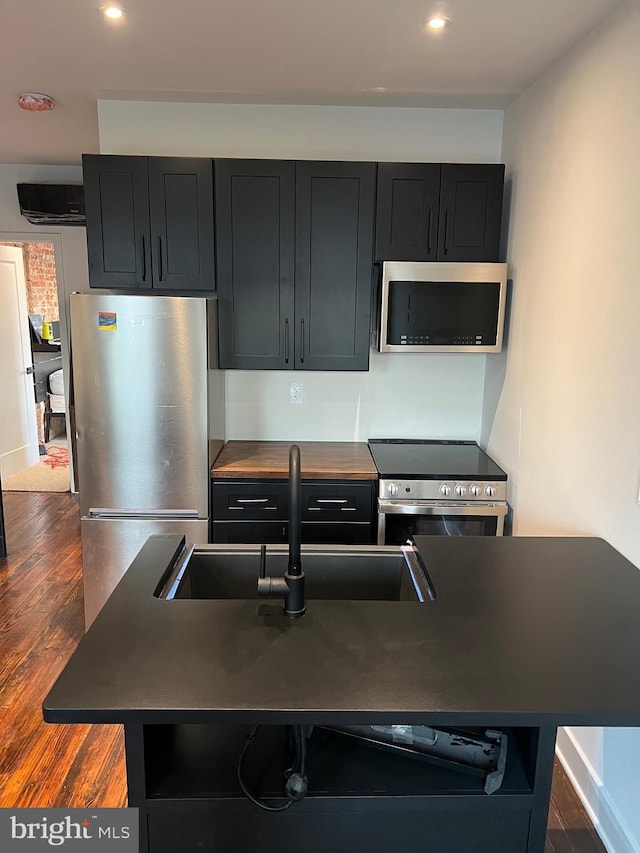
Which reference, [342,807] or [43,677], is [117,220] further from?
[342,807]

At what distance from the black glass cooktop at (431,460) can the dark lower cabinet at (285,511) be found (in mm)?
183

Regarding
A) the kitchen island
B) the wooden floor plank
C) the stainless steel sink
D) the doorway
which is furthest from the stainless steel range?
the doorway

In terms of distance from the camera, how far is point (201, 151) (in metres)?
3.11

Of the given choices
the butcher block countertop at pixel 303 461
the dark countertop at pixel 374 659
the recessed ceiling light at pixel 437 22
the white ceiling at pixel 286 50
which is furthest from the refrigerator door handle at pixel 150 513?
the recessed ceiling light at pixel 437 22

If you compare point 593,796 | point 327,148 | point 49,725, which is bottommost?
point 49,725

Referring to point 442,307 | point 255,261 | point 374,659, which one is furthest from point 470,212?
point 374,659

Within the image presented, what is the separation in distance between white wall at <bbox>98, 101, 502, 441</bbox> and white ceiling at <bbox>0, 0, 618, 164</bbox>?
0.30ft

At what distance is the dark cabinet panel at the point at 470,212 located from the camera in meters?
2.88

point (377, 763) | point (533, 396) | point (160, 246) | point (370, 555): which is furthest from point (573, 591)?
point (160, 246)

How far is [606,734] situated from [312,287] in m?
2.20

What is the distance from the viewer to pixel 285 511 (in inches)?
114

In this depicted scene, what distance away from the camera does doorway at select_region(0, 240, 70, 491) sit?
5.55 metres

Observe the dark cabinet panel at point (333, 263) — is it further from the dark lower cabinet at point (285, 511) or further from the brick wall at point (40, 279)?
the brick wall at point (40, 279)

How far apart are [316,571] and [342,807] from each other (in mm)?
616
